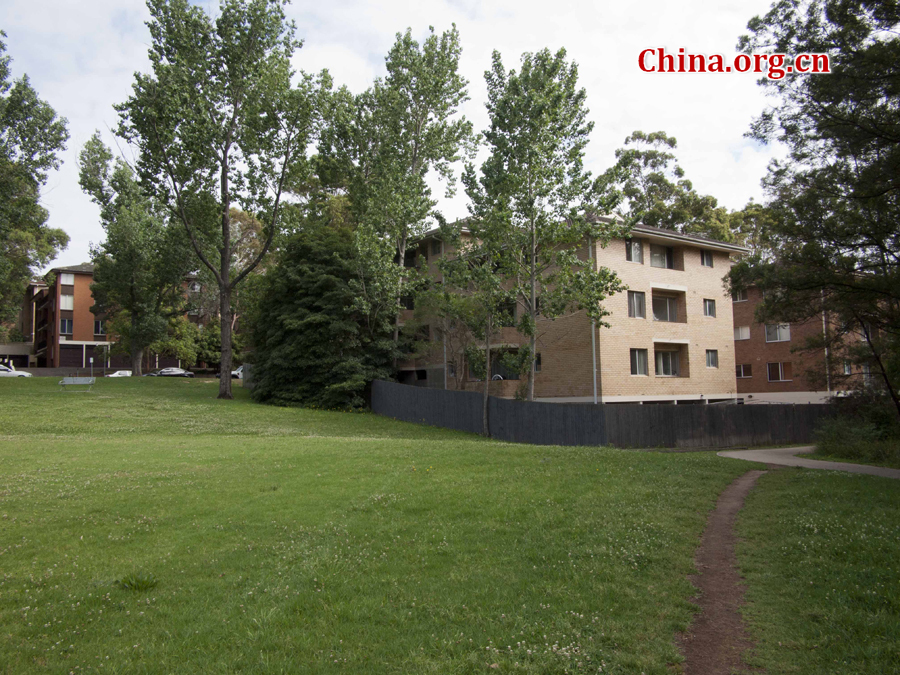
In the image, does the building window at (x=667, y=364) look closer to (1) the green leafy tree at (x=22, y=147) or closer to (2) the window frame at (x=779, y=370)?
(2) the window frame at (x=779, y=370)

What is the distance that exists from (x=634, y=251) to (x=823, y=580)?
27711mm

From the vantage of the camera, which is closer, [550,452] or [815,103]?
[815,103]

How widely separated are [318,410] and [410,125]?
16617mm

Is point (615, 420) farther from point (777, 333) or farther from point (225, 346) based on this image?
point (777, 333)

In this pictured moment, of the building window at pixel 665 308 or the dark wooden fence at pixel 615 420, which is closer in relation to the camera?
the dark wooden fence at pixel 615 420

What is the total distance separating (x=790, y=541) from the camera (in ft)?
25.5

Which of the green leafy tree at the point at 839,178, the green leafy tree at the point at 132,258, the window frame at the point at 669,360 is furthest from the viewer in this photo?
the green leafy tree at the point at 132,258

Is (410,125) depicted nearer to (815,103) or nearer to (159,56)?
(159,56)

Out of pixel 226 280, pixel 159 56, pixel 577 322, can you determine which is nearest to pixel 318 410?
pixel 226 280

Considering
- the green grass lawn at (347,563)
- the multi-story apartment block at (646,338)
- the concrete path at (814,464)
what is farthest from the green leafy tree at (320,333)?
the concrete path at (814,464)

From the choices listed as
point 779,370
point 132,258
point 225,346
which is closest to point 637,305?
point 779,370

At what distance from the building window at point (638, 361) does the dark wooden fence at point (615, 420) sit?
5.47 metres

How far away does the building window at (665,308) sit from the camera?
3412 centimetres

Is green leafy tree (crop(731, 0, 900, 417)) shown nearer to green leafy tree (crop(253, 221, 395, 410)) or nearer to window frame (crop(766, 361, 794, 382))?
green leafy tree (crop(253, 221, 395, 410))
